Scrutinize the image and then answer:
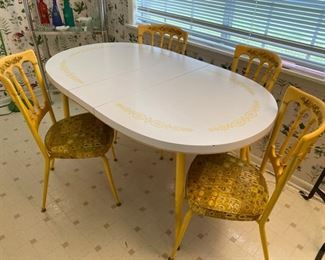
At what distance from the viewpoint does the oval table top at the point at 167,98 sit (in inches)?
38.4

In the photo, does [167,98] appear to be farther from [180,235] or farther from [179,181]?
[180,235]

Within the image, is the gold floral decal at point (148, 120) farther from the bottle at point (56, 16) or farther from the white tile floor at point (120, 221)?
the bottle at point (56, 16)

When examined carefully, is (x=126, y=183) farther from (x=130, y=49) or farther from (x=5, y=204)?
(x=130, y=49)

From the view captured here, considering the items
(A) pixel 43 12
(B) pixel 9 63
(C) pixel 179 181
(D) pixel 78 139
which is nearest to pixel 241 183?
(C) pixel 179 181

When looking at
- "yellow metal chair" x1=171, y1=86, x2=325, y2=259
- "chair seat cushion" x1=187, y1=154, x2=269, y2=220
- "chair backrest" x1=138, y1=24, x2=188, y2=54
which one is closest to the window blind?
"chair backrest" x1=138, y1=24, x2=188, y2=54

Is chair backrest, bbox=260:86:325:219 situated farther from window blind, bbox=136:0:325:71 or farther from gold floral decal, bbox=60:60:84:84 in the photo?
gold floral decal, bbox=60:60:84:84

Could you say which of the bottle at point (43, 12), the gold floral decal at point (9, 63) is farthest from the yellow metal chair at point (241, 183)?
the bottle at point (43, 12)

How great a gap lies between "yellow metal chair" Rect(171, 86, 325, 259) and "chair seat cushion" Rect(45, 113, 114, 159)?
1.75ft

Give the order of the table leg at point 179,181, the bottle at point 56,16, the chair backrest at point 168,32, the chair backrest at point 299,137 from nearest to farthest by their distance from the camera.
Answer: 1. the chair backrest at point 299,137
2. the table leg at point 179,181
3. the chair backrest at point 168,32
4. the bottle at point 56,16

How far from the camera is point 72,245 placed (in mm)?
1376

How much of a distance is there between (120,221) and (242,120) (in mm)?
923

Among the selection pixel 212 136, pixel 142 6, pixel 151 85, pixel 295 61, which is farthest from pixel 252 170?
pixel 142 6

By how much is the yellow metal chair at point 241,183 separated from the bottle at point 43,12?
206 centimetres

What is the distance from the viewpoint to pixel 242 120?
1.06 m
